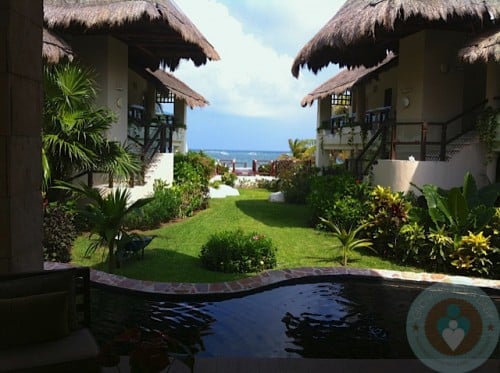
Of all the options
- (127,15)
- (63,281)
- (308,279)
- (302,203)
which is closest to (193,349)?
(63,281)

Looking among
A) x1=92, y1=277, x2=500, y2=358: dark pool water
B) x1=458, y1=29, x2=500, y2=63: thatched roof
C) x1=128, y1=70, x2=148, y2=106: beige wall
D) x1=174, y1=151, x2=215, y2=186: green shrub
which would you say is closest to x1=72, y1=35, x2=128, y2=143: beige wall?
x1=174, y1=151, x2=215, y2=186: green shrub

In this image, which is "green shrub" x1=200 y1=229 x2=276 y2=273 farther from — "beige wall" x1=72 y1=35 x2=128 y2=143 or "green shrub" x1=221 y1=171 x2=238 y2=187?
"green shrub" x1=221 y1=171 x2=238 y2=187

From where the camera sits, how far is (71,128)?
8336mm

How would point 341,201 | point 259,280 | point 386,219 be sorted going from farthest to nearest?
1. point 341,201
2. point 386,219
3. point 259,280

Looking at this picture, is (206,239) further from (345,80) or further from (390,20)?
(345,80)

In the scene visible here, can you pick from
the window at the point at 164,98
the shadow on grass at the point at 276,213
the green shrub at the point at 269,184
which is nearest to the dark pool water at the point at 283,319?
the shadow on grass at the point at 276,213

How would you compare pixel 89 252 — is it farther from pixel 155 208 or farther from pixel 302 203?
pixel 302 203

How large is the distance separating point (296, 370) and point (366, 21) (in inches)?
307

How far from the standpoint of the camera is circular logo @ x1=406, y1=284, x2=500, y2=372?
407 cm

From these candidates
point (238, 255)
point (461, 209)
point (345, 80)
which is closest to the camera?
point (238, 255)

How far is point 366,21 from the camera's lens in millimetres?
9461

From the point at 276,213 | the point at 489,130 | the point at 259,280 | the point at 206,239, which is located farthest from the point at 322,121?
the point at 259,280

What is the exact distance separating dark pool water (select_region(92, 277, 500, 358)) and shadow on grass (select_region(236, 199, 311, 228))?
448 cm

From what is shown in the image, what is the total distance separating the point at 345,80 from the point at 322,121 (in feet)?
6.82
